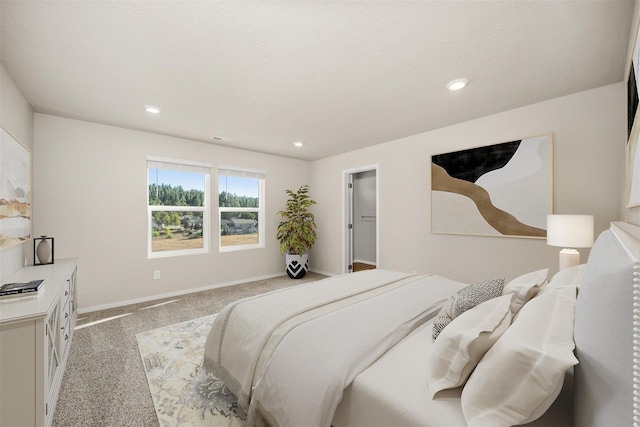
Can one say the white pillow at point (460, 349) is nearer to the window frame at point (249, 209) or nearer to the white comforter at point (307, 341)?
the white comforter at point (307, 341)

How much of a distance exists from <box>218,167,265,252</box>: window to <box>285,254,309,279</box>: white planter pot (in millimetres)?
616

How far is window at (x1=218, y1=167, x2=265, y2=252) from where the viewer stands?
15.3 ft

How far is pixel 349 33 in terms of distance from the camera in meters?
1.74

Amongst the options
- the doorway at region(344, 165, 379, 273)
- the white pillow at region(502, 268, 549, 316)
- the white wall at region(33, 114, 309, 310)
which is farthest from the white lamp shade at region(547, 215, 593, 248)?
the white wall at region(33, 114, 309, 310)

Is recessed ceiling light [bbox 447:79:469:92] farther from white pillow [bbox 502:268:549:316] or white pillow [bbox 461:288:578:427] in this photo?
white pillow [bbox 461:288:578:427]

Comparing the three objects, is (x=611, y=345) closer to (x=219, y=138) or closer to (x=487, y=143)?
(x=487, y=143)

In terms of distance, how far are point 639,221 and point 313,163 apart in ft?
15.9

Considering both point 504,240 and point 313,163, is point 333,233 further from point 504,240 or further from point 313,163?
point 504,240

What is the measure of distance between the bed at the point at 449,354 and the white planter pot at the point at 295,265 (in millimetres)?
3083

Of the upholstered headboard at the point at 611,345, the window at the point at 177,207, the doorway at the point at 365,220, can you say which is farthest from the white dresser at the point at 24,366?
the doorway at the point at 365,220

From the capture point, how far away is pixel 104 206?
3.51m

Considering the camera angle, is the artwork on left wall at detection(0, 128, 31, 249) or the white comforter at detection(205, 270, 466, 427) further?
the artwork on left wall at detection(0, 128, 31, 249)

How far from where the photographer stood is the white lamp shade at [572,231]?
220 centimetres

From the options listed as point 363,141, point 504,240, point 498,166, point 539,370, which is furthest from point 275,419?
point 363,141
